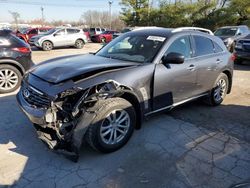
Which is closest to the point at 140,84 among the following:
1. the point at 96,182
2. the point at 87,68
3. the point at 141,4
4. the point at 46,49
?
the point at 87,68

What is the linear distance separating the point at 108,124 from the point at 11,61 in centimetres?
413

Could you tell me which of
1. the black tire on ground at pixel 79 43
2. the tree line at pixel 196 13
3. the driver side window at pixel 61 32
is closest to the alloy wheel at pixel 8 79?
the driver side window at pixel 61 32

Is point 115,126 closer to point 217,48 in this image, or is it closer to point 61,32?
point 217,48

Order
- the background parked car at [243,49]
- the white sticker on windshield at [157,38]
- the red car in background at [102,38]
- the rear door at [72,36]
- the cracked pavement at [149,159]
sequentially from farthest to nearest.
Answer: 1. the red car in background at [102,38]
2. the rear door at [72,36]
3. the background parked car at [243,49]
4. the white sticker on windshield at [157,38]
5. the cracked pavement at [149,159]

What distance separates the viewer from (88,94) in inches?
133

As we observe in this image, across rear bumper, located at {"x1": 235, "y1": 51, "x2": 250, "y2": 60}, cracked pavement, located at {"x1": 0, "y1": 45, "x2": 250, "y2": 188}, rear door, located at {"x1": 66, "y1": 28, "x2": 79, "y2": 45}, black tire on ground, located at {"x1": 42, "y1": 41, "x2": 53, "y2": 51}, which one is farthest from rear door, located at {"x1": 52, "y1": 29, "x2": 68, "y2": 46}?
cracked pavement, located at {"x1": 0, "y1": 45, "x2": 250, "y2": 188}

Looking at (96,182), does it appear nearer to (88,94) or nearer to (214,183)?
(88,94)

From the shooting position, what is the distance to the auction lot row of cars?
128 inches

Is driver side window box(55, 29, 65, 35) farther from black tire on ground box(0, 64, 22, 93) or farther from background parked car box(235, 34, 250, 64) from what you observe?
black tire on ground box(0, 64, 22, 93)

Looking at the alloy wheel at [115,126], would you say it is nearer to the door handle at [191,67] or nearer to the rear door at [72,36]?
the door handle at [191,67]

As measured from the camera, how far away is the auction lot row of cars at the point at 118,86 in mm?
3258

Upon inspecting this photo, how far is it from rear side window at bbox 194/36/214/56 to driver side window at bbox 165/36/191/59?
0.82 feet

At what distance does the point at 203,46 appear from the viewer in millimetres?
5117

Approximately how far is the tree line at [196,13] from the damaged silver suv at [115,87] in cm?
2565
